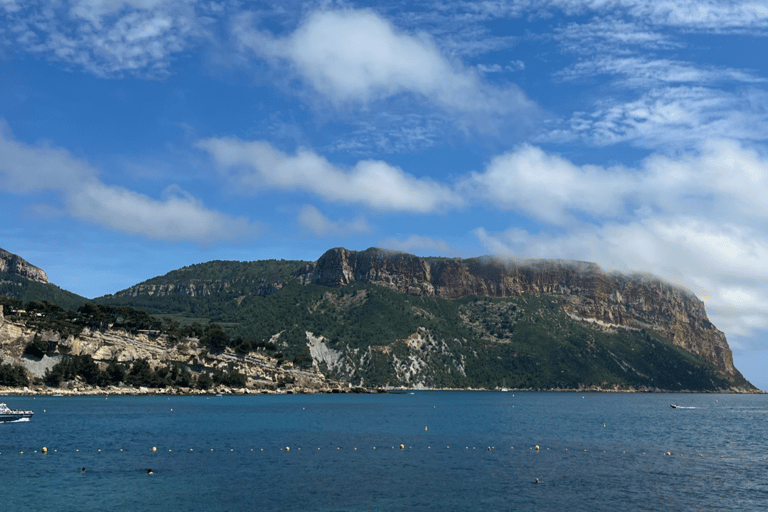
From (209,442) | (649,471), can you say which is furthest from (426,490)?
(209,442)

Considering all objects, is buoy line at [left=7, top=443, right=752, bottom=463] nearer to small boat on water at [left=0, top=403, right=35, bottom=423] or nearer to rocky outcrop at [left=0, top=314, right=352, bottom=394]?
small boat on water at [left=0, top=403, right=35, bottom=423]

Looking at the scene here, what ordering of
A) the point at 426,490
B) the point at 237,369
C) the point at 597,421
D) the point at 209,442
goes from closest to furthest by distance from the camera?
the point at 426,490 → the point at 209,442 → the point at 597,421 → the point at 237,369

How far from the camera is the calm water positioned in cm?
4138

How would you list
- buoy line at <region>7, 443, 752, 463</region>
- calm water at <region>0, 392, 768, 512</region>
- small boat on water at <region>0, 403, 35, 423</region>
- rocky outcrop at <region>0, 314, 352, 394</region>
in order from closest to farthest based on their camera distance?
1. calm water at <region>0, 392, 768, 512</region>
2. buoy line at <region>7, 443, 752, 463</region>
3. small boat on water at <region>0, 403, 35, 423</region>
4. rocky outcrop at <region>0, 314, 352, 394</region>

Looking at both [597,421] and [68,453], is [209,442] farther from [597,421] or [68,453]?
Result: [597,421]

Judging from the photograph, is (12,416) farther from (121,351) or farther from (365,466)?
(121,351)

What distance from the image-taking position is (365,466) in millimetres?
54531

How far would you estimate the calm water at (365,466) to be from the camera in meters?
41.4

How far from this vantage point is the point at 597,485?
47781 mm

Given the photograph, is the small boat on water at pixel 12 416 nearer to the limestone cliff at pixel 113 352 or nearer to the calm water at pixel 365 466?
the calm water at pixel 365 466

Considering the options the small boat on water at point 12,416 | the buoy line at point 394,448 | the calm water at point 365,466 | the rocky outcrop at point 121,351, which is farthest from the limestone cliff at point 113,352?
the buoy line at point 394,448

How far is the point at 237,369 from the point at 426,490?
523 ft

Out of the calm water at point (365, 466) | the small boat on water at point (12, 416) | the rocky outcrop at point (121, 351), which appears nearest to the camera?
the calm water at point (365, 466)

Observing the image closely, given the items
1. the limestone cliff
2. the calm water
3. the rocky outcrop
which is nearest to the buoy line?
the calm water
